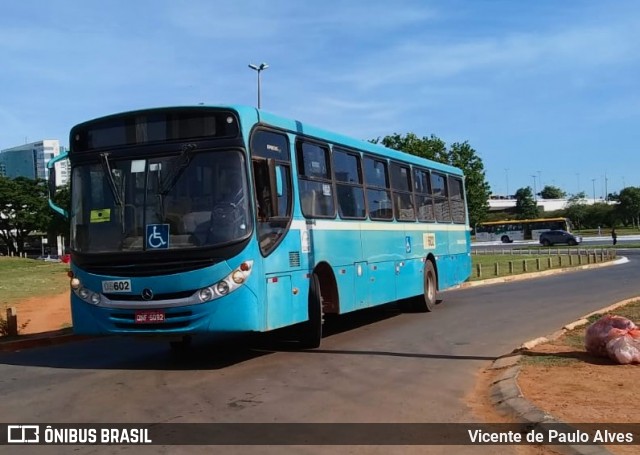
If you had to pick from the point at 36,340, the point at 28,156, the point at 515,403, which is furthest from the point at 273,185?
the point at 28,156

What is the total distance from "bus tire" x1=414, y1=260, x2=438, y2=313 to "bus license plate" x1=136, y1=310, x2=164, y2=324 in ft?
28.4

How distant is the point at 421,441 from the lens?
231 inches

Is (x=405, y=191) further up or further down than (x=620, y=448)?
further up

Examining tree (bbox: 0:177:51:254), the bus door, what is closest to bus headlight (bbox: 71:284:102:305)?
the bus door

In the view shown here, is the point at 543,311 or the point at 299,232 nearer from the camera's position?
the point at 299,232

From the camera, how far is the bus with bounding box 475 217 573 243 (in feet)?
264

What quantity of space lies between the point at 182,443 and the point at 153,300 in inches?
128

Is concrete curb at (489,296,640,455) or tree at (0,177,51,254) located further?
tree at (0,177,51,254)

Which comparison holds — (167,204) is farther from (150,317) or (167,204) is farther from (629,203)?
(629,203)

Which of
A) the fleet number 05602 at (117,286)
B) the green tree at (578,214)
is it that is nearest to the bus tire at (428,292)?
the fleet number 05602 at (117,286)

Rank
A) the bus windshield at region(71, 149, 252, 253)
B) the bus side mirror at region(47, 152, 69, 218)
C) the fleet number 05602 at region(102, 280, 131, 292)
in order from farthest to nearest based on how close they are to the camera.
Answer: the bus side mirror at region(47, 152, 69, 218)
the fleet number 05602 at region(102, 280, 131, 292)
the bus windshield at region(71, 149, 252, 253)

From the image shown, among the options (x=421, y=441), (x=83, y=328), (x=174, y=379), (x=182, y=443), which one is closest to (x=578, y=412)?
(x=421, y=441)

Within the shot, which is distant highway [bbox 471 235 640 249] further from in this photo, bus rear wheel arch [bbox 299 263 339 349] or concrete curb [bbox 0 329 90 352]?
concrete curb [bbox 0 329 90 352]

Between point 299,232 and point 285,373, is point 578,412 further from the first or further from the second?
point 299,232
